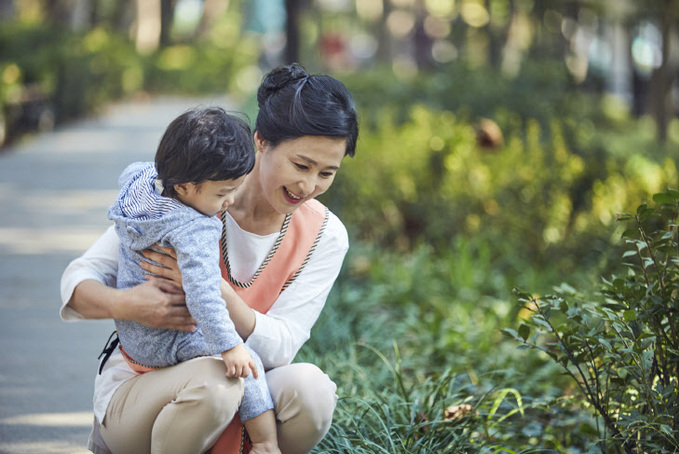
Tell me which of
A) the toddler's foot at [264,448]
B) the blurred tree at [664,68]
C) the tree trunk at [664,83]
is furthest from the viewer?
Answer: the tree trunk at [664,83]

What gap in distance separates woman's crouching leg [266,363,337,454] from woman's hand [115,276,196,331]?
34 centimetres

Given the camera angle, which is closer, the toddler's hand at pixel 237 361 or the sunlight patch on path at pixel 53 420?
the toddler's hand at pixel 237 361

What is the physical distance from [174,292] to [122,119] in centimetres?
1477

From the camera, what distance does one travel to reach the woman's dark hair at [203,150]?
2.41 meters

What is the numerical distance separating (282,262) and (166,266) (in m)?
0.43

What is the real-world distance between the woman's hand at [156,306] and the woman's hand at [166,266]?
0.02 metres

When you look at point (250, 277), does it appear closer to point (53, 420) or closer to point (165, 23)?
point (53, 420)

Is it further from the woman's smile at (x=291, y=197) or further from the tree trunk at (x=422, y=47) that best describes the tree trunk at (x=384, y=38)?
the woman's smile at (x=291, y=197)

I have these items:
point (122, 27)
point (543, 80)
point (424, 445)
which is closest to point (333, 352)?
point (424, 445)

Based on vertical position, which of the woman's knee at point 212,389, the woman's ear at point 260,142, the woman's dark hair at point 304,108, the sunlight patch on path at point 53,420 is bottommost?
the sunlight patch on path at point 53,420

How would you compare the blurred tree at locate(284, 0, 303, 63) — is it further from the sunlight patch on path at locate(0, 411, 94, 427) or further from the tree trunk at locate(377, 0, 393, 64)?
the tree trunk at locate(377, 0, 393, 64)

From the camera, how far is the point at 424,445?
3035 mm

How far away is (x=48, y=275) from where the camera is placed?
20.2 feet

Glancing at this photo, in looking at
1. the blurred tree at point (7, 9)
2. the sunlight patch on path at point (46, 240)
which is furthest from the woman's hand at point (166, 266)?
the blurred tree at point (7, 9)
